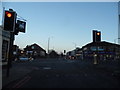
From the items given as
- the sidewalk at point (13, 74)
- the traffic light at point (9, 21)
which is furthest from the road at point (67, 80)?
the traffic light at point (9, 21)

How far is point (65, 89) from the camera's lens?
7500mm

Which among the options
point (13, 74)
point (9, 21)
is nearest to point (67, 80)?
point (13, 74)

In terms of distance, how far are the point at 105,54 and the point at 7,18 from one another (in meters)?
89.9

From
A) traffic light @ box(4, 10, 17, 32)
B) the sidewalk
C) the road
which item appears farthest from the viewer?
traffic light @ box(4, 10, 17, 32)

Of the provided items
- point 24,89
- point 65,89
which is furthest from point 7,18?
point 65,89

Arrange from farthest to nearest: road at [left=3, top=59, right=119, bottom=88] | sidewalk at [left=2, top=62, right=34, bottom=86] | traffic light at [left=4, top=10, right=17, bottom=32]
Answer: traffic light at [left=4, top=10, right=17, bottom=32], sidewalk at [left=2, top=62, right=34, bottom=86], road at [left=3, top=59, right=119, bottom=88]

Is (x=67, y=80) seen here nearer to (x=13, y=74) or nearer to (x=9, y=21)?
(x=13, y=74)

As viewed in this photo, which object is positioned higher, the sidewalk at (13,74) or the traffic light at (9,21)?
the traffic light at (9,21)

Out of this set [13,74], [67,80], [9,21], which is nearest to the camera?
[9,21]

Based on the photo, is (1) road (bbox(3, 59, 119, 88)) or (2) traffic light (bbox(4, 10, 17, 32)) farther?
(2) traffic light (bbox(4, 10, 17, 32))

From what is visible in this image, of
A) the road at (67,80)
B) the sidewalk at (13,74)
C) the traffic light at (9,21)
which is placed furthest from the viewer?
the traffic light at (9,21)

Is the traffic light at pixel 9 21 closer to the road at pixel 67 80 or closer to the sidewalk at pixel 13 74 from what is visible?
the sidewalk at pixel 13 74

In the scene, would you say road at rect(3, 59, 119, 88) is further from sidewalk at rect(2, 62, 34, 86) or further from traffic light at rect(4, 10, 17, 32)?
traffic light at rect(4, 10, 17, 32)

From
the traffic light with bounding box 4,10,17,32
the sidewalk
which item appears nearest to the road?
the sidewalk
